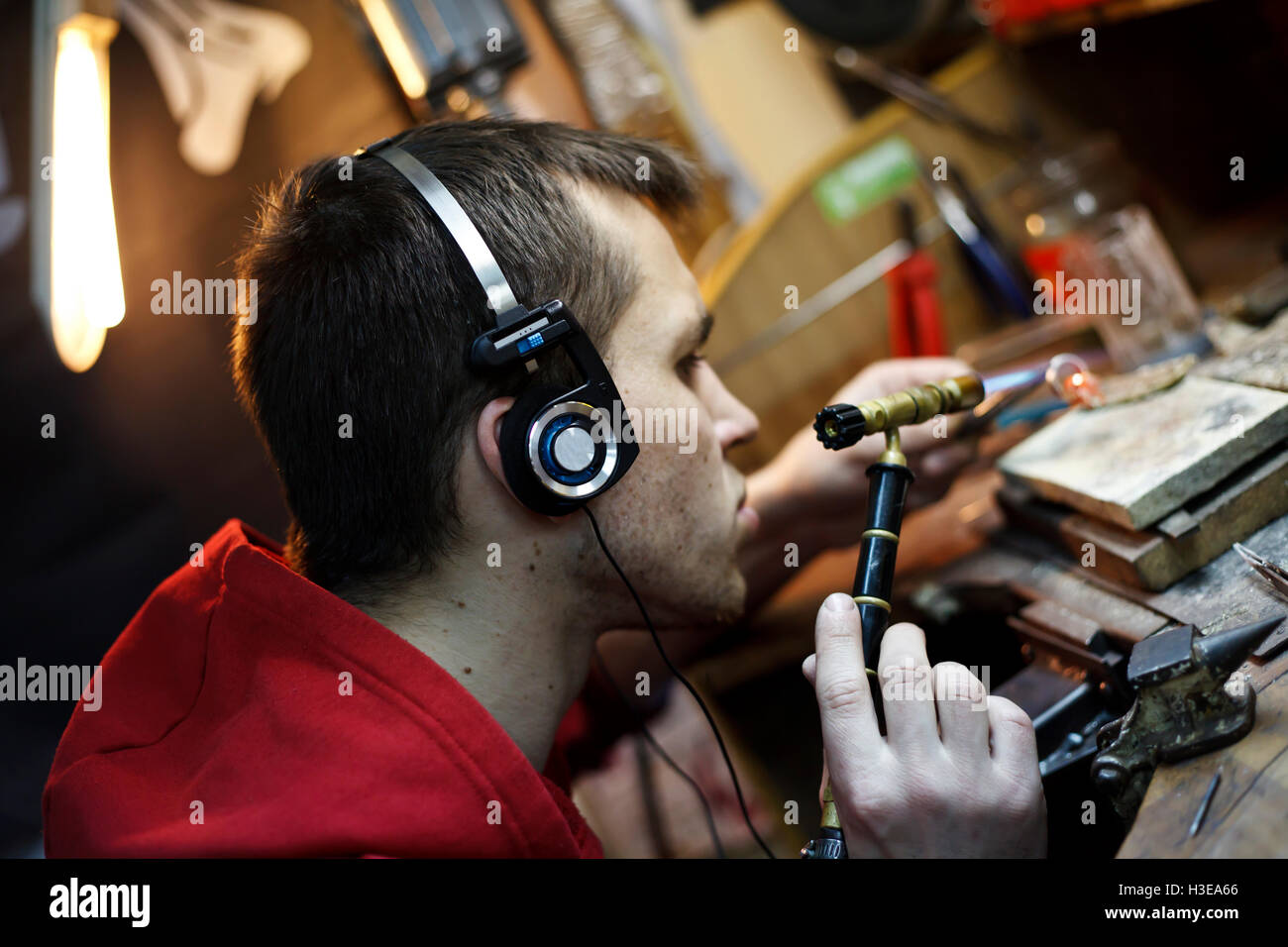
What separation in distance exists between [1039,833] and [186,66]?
6.81 feet

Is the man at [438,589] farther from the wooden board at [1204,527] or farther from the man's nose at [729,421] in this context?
the wooden board at [1204,527]

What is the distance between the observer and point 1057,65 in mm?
1901

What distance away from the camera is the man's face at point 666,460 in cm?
96

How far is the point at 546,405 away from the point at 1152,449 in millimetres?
620

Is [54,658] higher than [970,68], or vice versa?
[970,68]

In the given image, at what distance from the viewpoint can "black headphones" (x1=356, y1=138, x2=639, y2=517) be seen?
0.83 m

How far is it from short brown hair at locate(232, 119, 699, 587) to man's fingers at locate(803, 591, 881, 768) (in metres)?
0.36

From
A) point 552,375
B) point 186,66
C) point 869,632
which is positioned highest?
point 186,66

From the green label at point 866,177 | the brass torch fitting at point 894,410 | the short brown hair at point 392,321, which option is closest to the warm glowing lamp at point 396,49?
Result: the green label at point 866,177

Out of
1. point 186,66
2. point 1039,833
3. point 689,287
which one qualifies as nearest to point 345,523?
point 689,287
